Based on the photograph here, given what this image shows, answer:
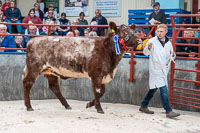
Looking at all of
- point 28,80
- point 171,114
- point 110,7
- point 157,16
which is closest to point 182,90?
point 171,114

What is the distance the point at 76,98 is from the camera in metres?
9.46

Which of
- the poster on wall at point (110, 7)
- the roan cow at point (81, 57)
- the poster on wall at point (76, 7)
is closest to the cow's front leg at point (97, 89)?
the roan cow at point (81, 57)

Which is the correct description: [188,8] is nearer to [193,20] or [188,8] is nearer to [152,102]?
[193,20]

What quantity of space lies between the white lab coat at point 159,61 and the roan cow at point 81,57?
0.41 m

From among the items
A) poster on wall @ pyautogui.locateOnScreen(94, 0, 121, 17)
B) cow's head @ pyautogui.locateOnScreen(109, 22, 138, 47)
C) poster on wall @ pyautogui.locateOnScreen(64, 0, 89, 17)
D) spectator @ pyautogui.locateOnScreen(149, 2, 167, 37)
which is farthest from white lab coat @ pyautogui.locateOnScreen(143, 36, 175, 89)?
poster on wall @ pyautogui.locateOnScreen(64, 0, 89, 17)

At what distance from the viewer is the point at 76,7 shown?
52.0ft

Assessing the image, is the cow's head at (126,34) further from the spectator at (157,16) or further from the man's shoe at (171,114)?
the spectator at (157,16)

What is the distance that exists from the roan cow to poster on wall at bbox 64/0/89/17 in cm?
803

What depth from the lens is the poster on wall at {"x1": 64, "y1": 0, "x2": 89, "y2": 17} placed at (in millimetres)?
A: 15734

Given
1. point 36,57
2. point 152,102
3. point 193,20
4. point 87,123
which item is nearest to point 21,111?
point 36,57

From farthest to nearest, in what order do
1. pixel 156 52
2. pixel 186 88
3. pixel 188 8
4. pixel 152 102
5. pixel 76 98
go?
1. pixel 188 8
2. pixel 76 98
3. pixel 152 102
4. pixel 186 88
5. pixel 156 52

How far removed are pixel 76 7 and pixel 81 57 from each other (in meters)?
8.56

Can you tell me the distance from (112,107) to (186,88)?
1660 mm

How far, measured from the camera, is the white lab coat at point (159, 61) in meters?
7.46
